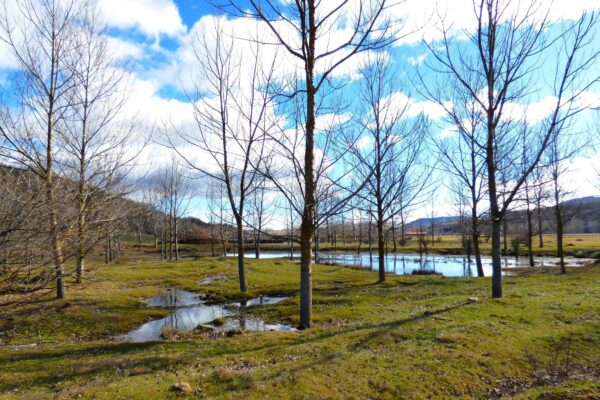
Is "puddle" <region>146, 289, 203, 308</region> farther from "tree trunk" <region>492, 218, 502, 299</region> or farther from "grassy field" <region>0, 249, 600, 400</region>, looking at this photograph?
"tree trunk" <region>492, 218, 502, 299</region>

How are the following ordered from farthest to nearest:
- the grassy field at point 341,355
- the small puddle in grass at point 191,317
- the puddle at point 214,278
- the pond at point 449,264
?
the pond at point 449,264 < the puddle at point 214,278 < the small puddle in grass at point 191,317 < the grassy field at point 341,355

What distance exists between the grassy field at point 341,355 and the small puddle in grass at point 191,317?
0.95 metres

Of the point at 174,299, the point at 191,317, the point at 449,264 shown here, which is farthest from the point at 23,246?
the point at 449,264

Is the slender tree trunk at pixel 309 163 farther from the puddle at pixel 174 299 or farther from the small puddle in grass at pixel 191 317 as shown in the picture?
the puddle at pixel 174 299

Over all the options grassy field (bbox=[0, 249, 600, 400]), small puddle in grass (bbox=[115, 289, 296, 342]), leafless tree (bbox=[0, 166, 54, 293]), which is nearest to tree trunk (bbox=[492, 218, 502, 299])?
grassy field (bbox=[0, 249, 600, 400])

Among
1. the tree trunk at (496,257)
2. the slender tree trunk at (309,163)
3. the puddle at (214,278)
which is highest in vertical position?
the slender tree trunk at (309,163)

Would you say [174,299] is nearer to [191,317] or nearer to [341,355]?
[191,317]

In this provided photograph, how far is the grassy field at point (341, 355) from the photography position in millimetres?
7223

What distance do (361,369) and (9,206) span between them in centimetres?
710

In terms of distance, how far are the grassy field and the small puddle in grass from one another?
947mm

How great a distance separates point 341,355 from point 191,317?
10.4 meters

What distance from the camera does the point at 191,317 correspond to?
17.3 m

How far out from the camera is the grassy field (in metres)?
7.22

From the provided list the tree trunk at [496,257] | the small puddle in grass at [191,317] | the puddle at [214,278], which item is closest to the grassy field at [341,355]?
the tree trunk at [496,257]
